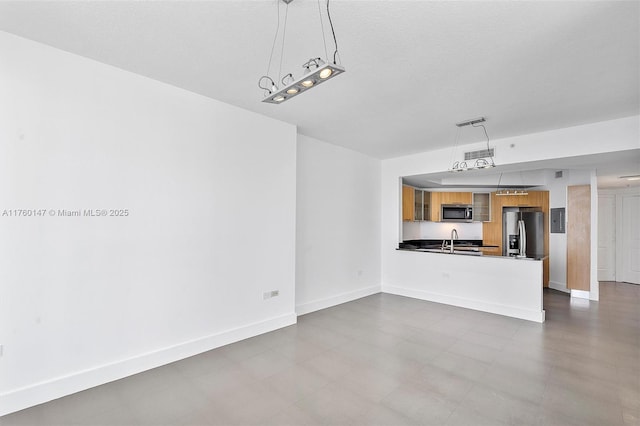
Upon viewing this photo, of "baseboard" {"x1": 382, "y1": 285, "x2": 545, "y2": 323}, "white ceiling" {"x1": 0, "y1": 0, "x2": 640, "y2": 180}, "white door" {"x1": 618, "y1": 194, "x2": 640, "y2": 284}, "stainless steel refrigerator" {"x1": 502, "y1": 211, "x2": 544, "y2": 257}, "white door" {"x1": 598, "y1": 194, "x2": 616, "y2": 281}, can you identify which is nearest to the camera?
"white ceiling" {"x1": 0, "y1": 0, "x2": 640, "y2": 180}

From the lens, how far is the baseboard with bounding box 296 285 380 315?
4988 millimetres

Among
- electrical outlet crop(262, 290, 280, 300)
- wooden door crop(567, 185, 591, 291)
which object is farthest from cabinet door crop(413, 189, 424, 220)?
electrical outlet crop(262, 290, 280, 300)

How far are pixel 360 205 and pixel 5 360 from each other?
5.16 metres

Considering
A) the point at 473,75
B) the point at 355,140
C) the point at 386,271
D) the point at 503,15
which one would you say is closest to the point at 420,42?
the point at 503,15

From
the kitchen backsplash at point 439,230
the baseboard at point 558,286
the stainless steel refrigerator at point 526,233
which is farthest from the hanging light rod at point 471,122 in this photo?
the baseboard at point 558,286

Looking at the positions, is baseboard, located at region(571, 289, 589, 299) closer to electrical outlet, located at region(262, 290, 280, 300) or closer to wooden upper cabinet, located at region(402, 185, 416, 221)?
wooden upper cabinet, located at region(402, 185, 416, 221)

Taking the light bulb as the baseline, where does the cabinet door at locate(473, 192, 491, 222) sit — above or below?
below

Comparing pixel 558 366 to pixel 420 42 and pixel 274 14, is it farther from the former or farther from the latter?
pixel 274 14

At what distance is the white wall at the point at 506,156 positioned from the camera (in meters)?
4.04

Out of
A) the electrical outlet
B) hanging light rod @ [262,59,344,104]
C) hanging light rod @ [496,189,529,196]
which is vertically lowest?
the electrical outlet

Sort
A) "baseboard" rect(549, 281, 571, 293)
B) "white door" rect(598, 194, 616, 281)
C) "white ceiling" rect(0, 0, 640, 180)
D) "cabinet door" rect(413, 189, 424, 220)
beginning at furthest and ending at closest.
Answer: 1. "white door" rect(598, 194, 616, 281)
2. "cabinet door" rect(413, 189, 424, 220)
3. "baseboard" rect(549, 281, 571, 293)
4. "white ceiling" rect(0, 0, 640, 180)

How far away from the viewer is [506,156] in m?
4.95

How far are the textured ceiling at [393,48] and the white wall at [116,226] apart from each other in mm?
344

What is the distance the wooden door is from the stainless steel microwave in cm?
201
